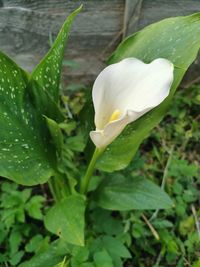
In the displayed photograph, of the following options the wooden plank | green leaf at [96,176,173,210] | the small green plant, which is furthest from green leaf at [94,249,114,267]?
the wooden plank

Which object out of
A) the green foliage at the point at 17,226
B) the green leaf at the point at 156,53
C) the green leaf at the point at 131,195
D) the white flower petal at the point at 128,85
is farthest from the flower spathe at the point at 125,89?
the green foliage at the point at 17,226

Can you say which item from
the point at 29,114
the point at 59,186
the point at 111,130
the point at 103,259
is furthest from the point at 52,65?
the point at 103,259

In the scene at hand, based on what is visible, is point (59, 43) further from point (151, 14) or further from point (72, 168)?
point (151, 14)

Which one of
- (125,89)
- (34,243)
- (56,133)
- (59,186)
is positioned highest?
(125,89)

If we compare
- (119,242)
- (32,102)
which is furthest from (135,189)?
(32,102)

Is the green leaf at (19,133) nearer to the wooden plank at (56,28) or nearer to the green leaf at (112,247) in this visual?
the green leaf at (112,247)

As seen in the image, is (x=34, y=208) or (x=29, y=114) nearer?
(x=29, y=114)

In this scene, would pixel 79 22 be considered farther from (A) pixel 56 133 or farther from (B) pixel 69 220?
(B) pixel 69 220
